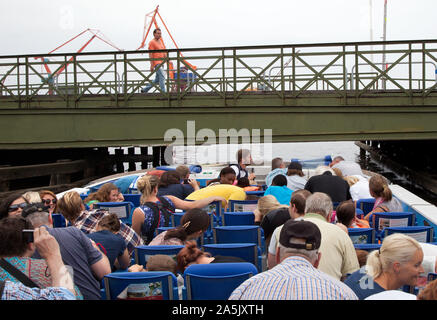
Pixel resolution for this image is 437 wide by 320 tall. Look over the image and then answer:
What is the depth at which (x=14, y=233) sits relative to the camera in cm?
359

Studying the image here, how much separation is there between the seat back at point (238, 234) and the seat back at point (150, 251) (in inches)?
44.7

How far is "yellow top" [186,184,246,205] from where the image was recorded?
28.6 ft

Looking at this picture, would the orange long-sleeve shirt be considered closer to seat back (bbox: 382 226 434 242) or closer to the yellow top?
the yellow top

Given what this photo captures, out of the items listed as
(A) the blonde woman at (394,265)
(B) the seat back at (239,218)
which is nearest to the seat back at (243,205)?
(B) the seat back at (239,218)

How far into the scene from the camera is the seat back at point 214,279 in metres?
4.11

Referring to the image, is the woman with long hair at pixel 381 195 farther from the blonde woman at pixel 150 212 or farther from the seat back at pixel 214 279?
the seat back at pixel 214 279

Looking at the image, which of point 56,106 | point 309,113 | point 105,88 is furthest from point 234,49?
point 56,106

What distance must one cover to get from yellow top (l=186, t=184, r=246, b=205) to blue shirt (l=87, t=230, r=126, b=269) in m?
3.22

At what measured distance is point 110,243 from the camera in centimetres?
537

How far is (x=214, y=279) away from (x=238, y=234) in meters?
2.13

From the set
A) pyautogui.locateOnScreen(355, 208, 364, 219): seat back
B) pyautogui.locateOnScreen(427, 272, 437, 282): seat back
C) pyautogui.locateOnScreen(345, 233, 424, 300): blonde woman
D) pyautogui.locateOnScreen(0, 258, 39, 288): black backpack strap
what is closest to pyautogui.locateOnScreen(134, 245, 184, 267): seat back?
pyautogui.locateOnScreen(0, 258, 39, 288): black backpack strap

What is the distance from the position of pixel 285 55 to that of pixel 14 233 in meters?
13.8

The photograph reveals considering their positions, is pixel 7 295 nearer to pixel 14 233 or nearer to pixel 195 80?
pixel 14 233

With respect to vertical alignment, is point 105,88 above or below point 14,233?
above
